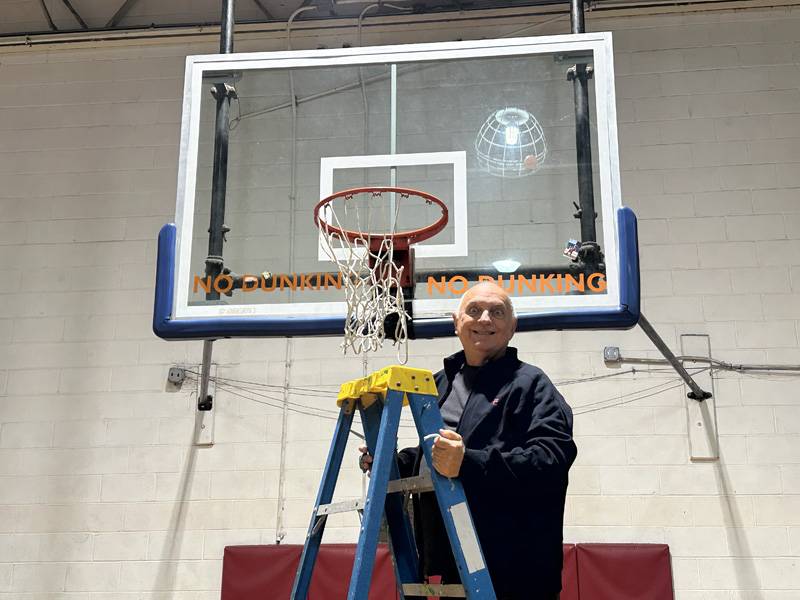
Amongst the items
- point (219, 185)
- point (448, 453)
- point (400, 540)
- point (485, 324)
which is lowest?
point (400, 540)

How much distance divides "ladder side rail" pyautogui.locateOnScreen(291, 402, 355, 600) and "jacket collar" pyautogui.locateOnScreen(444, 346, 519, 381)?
31cm

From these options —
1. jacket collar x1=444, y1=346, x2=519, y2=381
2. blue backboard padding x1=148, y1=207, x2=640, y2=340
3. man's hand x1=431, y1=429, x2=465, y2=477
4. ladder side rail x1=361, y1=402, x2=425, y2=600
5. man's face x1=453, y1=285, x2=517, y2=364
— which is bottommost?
ladder side rail x1=361, y1=402, x2=425, y2=600

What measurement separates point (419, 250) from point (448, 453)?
5.62ft

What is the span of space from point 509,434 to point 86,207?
17.2 feet

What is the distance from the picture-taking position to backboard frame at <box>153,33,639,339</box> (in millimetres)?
3555

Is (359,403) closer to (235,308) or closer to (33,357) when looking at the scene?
(235,308)

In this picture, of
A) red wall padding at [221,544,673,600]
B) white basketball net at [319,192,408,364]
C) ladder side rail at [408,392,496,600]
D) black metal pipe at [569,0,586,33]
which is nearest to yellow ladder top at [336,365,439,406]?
ladder side rail at [408,392,496,600]

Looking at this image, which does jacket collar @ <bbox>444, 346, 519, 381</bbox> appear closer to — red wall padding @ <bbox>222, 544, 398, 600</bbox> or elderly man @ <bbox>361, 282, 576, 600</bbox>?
elderly man @ <bbox>361, 282, 576, 600</bbox>

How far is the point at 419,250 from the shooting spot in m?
3.73

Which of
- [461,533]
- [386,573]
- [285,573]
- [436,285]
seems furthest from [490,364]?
[285,573]

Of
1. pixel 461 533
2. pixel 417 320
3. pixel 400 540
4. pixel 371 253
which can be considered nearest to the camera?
pixel 461 533

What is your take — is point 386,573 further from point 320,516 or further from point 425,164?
point 320,516

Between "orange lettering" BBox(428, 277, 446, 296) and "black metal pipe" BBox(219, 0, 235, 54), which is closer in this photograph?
"orange lettering" BBox(428, 277, 446, 296)

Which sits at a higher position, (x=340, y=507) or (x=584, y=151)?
(x=584, y=151)
